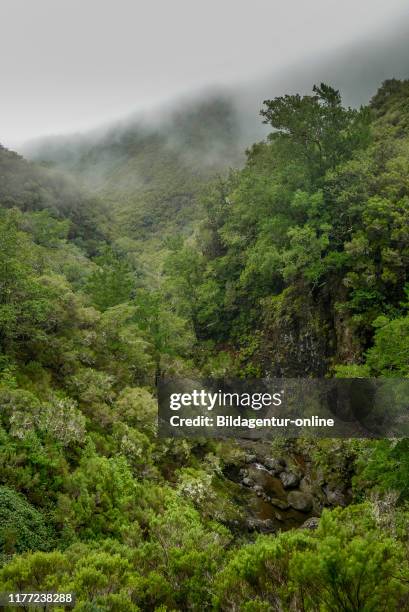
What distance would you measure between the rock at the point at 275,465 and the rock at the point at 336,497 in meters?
2.83

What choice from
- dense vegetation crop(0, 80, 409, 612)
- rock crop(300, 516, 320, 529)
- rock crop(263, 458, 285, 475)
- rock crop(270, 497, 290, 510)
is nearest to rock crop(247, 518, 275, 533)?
dense vegetation crop(0, 80, 409, 612)

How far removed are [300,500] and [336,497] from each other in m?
1.59

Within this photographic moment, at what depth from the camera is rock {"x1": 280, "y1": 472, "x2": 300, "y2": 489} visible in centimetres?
1964

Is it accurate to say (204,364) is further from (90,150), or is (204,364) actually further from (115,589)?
(90,150)

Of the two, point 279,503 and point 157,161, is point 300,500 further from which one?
point 157,161

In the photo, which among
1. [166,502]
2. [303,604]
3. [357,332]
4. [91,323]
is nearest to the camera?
[303,604]

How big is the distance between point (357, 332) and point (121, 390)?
42.7 ft

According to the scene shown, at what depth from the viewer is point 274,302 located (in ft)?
95.2

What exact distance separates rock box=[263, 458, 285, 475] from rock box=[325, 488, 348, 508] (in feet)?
9.30

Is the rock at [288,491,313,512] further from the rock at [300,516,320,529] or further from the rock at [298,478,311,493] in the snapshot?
the rock at [300,516,320,529]

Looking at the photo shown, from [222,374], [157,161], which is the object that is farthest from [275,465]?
[157,161]

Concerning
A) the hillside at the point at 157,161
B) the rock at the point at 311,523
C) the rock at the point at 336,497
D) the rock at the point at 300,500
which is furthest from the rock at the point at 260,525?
the hillside at the point at 157,161

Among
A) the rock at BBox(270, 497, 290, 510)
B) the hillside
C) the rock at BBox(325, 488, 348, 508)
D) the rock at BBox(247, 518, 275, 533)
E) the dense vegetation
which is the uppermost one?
the hillside

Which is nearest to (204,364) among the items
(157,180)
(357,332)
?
(357,332)
